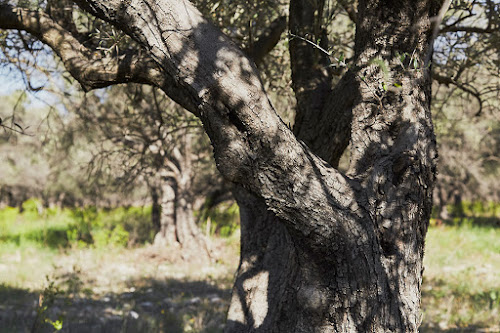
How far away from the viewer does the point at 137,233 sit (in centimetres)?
1614

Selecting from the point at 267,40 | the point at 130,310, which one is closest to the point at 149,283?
the point at 130,310

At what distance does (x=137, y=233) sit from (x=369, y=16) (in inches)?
540

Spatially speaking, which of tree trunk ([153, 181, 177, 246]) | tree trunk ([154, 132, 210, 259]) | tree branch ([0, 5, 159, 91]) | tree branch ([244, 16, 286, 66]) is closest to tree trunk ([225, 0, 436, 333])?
tree branch ([244, 16, 286, 66])

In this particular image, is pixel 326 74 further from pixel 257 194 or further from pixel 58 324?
pixel 58 324

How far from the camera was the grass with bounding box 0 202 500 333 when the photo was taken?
6605 millimetres

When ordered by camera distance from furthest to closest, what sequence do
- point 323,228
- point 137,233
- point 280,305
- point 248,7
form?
point 137,233
point 248,7
point 280,305
point 323,228

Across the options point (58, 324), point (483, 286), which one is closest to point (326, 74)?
point (58, 324)

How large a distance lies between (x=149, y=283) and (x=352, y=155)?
22.7 feet

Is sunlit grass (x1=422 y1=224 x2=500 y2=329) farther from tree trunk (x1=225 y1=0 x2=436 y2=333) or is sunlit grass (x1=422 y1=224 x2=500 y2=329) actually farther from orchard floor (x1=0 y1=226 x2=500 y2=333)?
tree trunk (x1=225 y1=0 x2=436 y2=333)

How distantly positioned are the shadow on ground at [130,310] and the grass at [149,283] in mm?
14

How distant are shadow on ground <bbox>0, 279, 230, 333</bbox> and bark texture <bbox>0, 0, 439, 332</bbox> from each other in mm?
3011

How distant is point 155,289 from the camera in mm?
9031

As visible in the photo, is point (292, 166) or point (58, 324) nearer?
point (292, 166)

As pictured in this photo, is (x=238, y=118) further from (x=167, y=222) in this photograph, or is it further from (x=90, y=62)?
(x=167, y=222)
